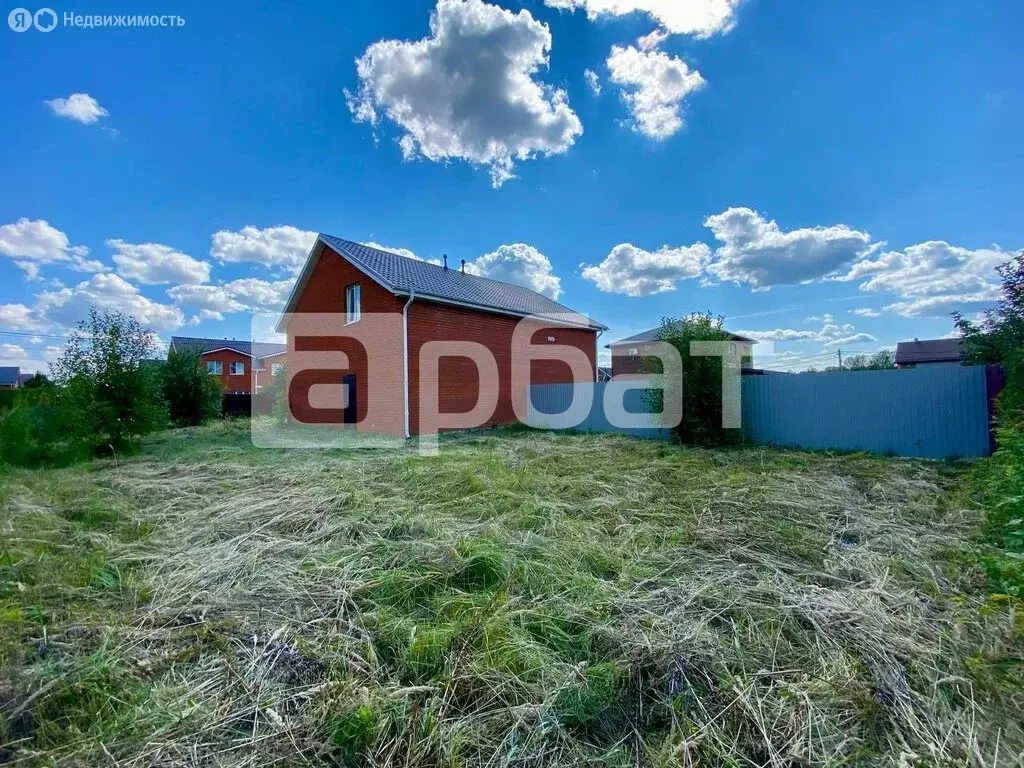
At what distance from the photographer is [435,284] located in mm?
12188

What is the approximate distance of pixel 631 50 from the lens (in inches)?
306

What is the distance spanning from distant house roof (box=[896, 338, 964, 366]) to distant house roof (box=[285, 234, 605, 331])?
3012cm

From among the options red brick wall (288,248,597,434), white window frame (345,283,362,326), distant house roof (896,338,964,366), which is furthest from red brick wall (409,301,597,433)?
distant house roof (896,338,964,366)

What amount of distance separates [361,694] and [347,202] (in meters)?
11.9

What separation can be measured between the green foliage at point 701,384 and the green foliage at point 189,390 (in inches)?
622

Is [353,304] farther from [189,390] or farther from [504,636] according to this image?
[504,636]

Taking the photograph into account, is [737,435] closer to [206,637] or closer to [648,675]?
[648,675]

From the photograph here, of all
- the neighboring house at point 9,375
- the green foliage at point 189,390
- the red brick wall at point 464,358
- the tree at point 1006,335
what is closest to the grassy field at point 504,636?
the tree at point 1006,335

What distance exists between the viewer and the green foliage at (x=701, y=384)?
27.1 feet

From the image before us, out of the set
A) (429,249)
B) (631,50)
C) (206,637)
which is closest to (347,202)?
(429,249)

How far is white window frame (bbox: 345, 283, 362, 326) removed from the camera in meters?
11.9

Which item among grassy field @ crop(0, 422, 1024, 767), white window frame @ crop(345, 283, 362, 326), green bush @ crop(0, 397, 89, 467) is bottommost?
Answer: grassy field @ crop(0, 422, 1024, 767)

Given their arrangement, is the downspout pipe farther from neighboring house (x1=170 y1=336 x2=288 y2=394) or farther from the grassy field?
neighboring house (x1=170 y1=336 x2=288 y2=394)

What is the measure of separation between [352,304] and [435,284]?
8.24 feet
